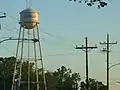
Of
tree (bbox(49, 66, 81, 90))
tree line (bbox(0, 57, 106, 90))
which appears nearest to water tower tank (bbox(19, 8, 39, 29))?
tree line (bbox(0, 57, 106, 90))

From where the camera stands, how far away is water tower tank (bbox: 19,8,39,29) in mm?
48125

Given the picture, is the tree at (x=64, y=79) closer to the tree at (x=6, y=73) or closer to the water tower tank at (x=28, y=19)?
the tree at (x=6, y=73)

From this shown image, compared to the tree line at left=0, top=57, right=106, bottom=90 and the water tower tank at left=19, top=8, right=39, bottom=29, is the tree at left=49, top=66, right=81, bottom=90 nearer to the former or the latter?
the tree line at left=0, top=57, right=106, bottom=90

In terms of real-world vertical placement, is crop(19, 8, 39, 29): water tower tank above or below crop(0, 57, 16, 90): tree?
above

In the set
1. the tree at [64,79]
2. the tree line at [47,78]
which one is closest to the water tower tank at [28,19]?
the tree line at [47,78]

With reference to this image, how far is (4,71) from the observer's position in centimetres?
12169

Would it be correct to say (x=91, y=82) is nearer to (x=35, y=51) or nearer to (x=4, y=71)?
(x=4, y=71)

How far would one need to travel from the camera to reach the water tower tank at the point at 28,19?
158ft

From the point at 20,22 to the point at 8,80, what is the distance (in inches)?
2693

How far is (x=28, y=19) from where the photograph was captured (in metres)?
48.3

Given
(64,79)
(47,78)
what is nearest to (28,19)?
(47,78)

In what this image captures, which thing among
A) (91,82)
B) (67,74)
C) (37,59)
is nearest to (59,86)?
(67,74)

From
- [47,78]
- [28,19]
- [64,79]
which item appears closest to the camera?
[28,19]

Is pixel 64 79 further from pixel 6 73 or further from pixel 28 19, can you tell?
pixel 28 19
